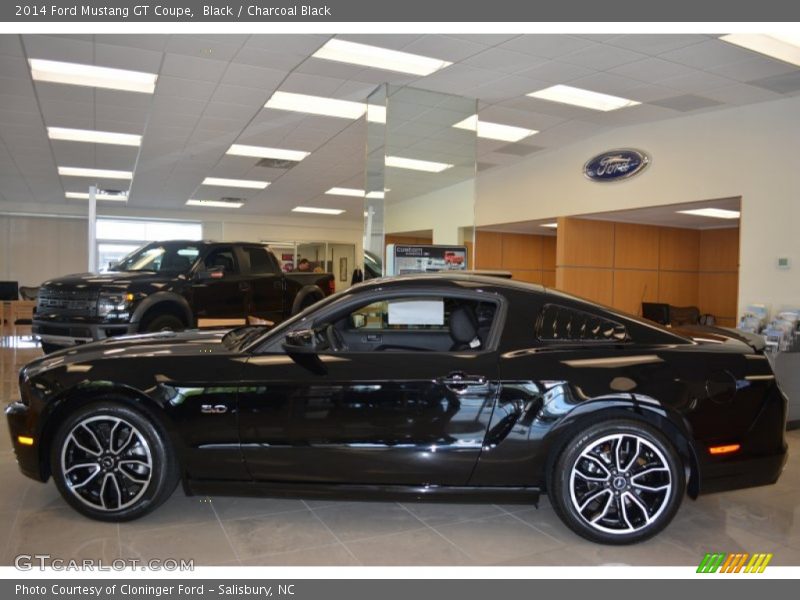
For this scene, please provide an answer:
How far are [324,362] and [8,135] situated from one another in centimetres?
919

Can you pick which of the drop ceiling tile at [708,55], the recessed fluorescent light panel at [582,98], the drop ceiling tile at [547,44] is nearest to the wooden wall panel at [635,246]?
the recessed fluorescent light panel at [582,98]

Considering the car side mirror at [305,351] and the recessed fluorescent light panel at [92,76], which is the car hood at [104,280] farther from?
the car side mirror at [305,351]

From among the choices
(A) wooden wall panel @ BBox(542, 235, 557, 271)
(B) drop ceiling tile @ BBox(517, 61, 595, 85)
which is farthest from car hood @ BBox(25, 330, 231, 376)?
(A) wooden wall panel @ BBox(542, 235, 557, 271)

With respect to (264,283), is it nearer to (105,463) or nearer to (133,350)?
(133,350)

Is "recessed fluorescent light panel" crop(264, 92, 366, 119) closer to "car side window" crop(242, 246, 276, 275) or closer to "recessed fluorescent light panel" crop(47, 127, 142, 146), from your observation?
"car side window" crop(242, 246, 276, 275)

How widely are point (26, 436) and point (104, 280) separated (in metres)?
3.98

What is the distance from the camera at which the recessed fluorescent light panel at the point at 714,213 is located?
9625mm

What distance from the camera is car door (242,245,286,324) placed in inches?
313

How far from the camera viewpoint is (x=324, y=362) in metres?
2.87

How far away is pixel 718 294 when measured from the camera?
483 inches

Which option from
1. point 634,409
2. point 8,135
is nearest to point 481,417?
point 634,409

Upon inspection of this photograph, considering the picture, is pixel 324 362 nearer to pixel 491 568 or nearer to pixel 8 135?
pixel 491 568

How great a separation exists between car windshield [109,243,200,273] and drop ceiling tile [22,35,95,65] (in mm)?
2312

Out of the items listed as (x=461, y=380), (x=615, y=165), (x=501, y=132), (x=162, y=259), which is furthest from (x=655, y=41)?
(x=162, y=259)
